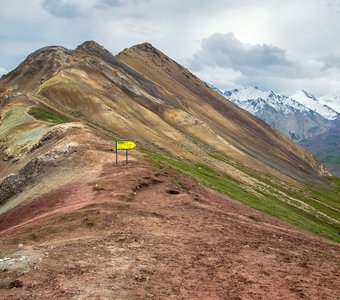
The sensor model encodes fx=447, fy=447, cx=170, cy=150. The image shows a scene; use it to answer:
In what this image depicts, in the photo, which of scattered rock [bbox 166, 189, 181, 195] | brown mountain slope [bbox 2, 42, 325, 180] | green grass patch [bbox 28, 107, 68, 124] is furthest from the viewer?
brown mountain slope [bbox 2, 42, 325, 180]

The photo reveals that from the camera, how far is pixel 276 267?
22.4 meters

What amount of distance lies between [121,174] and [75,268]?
20.7 meters

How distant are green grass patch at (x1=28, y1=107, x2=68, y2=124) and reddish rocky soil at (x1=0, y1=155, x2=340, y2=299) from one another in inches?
1526

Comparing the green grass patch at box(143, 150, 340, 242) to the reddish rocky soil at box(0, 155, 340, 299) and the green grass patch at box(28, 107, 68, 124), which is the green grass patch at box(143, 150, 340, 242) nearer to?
the green grass patch at box(28, 107, 68, 124)

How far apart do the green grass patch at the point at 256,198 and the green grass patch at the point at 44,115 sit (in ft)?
56.4

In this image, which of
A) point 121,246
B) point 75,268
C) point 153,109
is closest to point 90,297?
point 75,268

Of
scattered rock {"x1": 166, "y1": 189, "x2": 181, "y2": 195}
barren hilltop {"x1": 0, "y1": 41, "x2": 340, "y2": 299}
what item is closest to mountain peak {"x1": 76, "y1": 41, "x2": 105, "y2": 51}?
barren hilltop {"x1": 0, "y1": 41, "x2": 340, "y2": 299}

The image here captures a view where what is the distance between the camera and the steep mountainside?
163 feet

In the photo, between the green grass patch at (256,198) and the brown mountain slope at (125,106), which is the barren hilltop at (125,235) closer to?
the green grass patch at (256,198)

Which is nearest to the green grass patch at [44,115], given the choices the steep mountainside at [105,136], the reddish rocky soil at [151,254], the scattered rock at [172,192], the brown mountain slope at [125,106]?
the steep mountainside at [105,136]

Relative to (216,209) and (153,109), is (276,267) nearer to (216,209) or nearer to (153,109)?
(216,209)

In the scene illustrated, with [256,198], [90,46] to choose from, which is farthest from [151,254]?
[90,46]

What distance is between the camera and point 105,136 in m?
65.2

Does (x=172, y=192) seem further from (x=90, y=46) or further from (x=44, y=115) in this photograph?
(x=90, y=46)
